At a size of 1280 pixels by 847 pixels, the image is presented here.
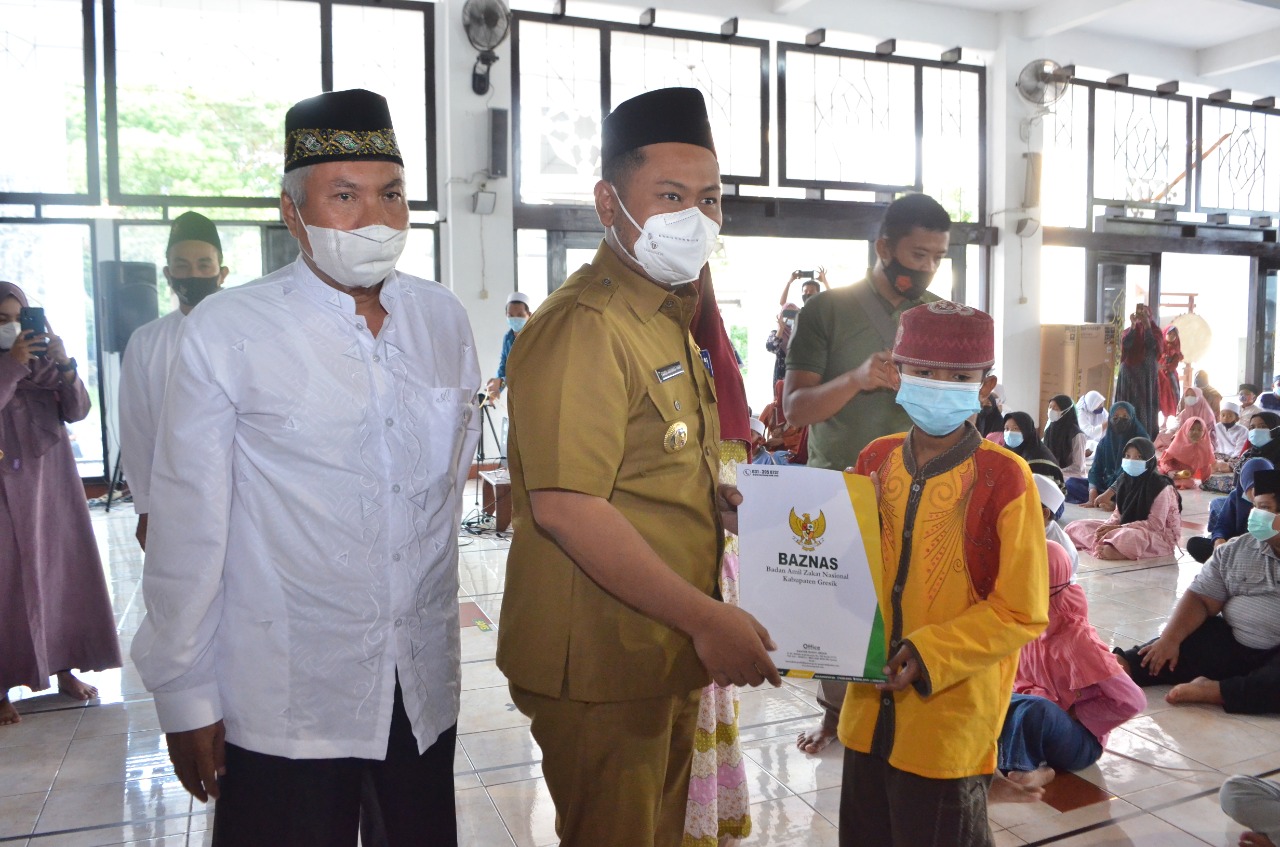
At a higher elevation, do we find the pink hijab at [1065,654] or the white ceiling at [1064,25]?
the white ceiling at [1064,25]

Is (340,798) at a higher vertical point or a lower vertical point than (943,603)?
lower

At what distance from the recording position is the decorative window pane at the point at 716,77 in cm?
935

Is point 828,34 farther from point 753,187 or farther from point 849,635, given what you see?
point 849,635

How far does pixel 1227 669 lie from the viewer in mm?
3658

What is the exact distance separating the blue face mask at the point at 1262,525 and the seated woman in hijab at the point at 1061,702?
1.00 meters

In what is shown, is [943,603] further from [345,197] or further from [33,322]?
[33,322]

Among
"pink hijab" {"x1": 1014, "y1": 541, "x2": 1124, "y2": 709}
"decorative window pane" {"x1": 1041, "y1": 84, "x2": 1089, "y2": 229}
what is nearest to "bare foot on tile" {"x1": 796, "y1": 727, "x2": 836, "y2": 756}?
"pink hijab" {"x1": 1014, "y1": 541, "x2": 1124, "y2": 709}

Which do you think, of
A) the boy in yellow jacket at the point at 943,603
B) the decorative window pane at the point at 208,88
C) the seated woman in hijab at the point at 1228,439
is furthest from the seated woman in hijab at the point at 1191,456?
the decorative window pane at the point at 208,88

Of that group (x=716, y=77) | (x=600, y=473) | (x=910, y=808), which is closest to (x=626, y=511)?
(x=600, y=473)

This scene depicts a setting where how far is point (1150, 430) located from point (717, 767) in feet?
32.8

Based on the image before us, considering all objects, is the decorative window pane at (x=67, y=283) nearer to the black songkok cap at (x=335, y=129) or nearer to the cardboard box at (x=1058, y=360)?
the black songkok cap at (x=335, y=129)

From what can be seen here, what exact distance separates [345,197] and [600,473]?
0.62 metres

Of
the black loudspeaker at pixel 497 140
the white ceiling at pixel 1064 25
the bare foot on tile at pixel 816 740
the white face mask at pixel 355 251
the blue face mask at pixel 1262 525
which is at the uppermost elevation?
the white ceiling at pixel 1064 25

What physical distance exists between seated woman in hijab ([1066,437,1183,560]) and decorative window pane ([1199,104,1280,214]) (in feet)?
24.9
